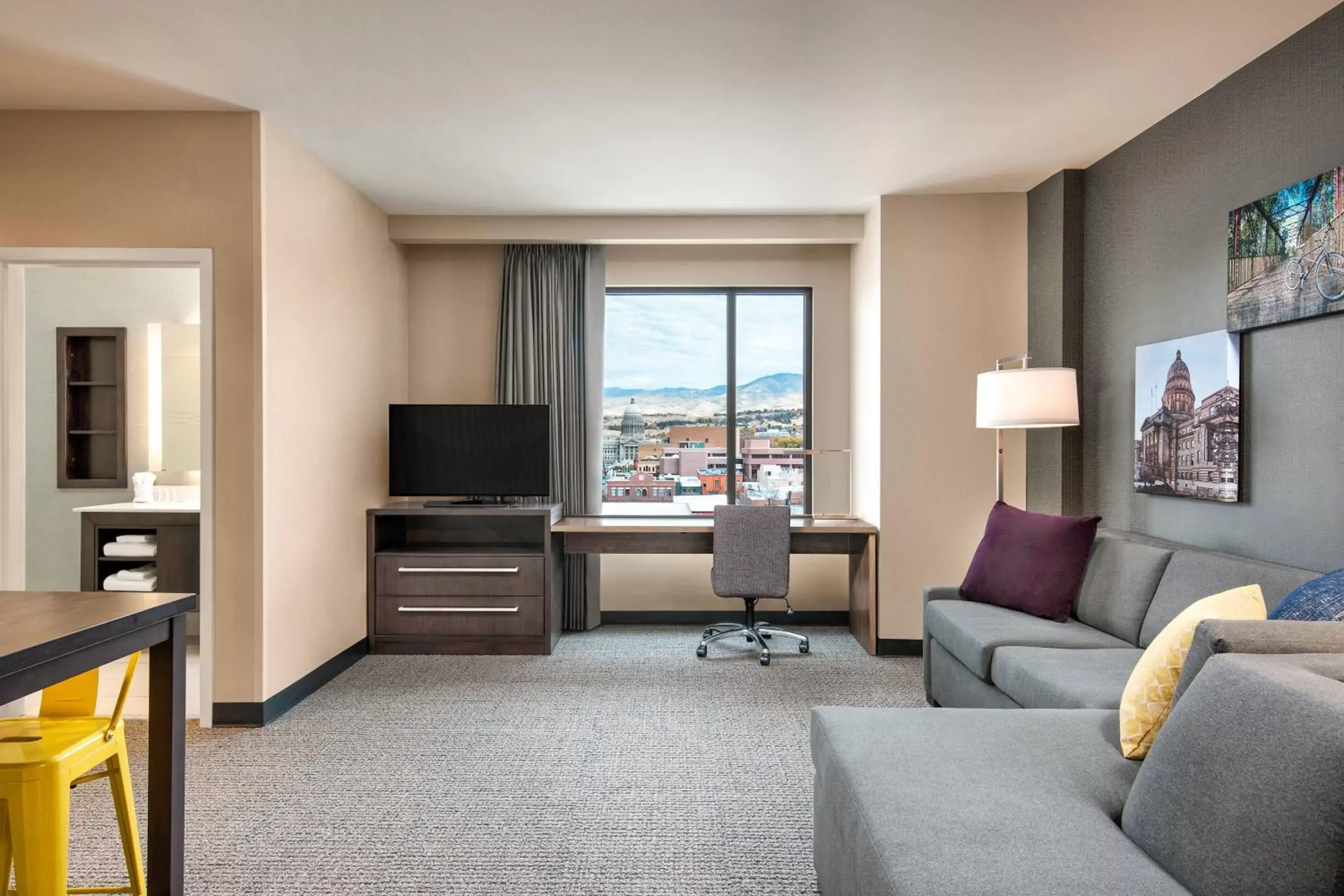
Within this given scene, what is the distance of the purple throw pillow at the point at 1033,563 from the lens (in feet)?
10.5

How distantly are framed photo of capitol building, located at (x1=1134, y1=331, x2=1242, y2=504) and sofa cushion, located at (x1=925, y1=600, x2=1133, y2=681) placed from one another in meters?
0.70

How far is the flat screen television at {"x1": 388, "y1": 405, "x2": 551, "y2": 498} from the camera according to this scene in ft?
15.0

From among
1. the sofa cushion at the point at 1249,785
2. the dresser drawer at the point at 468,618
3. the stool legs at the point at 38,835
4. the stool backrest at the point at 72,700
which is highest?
the sofa cushion at the point at 1249,785

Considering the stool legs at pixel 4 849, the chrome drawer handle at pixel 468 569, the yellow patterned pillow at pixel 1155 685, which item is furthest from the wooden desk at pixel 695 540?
the stool legs at pixel 4 849

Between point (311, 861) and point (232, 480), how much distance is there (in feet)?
5.68

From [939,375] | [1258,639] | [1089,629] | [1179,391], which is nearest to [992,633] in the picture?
[1089,629]

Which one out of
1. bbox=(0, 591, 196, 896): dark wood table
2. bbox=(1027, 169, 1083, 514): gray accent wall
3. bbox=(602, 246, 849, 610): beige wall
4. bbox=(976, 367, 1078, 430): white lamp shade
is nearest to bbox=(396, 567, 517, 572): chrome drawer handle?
bbox=(602, 246, 849, 610): beige wall

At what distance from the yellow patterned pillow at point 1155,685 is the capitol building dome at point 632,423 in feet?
12.4

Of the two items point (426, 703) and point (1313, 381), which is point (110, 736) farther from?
point (1313, 381)

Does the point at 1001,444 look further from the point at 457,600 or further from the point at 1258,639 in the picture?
the point at 457,600

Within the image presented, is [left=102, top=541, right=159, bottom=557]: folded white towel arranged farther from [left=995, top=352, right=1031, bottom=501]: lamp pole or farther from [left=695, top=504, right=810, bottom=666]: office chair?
[left=995, top=352, right=1031, bottom=501]: lamp pole

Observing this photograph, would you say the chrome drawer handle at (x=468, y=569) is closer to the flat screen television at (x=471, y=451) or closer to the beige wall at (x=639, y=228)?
the flat screen television at (x=471, y=451)

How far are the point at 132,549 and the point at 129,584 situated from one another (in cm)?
20

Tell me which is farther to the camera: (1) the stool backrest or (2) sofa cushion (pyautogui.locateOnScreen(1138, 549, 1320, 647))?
(2) sofa cushion (pyautogui.locateOnScreen(1138, 549, 1320, 647))
